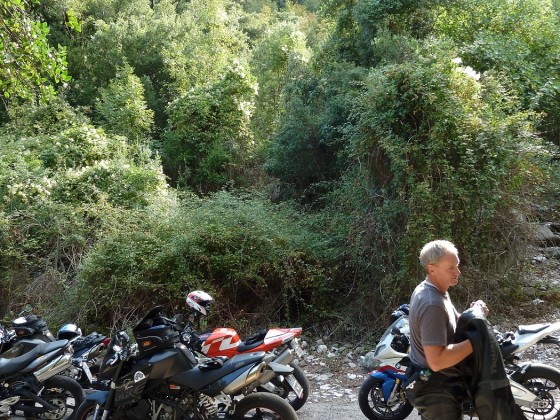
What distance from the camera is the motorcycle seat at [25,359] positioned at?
596cm

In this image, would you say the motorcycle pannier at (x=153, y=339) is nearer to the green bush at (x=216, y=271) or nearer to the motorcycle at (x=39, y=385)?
the motorcycle at (x=39, y=385)

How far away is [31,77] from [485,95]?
6353 mm

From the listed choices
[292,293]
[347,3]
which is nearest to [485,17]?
[347,3]

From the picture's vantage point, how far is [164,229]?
9.82m

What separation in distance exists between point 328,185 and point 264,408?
8.03 metres

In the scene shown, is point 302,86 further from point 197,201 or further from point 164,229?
point 164,229

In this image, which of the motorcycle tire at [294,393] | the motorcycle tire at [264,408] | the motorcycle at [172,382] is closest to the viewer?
the motorcycle tire at [264,408]

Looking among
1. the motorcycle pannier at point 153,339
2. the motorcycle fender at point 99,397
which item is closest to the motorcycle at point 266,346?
the motorcycle pannier at point 153,339

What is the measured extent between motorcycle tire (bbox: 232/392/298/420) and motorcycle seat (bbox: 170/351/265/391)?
251mm

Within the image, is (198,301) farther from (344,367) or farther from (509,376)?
(509,376)

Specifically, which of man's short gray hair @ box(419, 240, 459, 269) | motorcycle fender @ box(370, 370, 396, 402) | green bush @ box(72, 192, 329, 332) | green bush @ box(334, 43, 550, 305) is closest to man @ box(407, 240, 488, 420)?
man's short gray hair @ box(419, 240, 459, 269)

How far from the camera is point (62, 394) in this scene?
20.0 ft

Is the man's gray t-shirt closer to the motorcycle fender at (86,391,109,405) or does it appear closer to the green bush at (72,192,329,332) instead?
the motorcycle fender at (86,391,109,405)

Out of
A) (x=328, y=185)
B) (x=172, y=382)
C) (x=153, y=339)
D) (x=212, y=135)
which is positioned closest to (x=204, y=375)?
(x=172, y=382)
